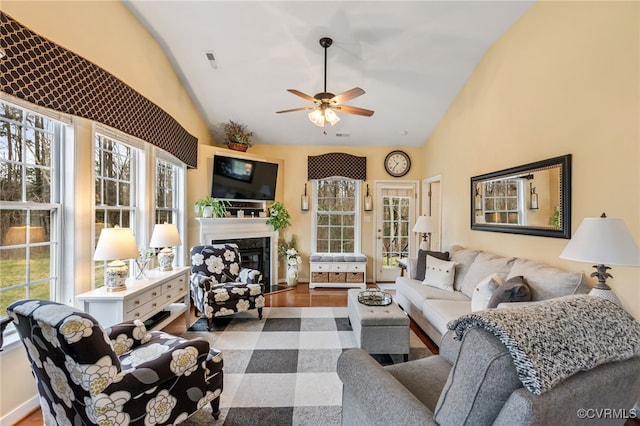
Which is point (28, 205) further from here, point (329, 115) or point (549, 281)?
point (549, 281)

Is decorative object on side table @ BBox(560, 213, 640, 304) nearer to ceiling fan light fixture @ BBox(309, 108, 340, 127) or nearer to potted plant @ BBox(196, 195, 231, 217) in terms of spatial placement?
ceiling fan light fixture @ BBox(309, 108, 340, 127)

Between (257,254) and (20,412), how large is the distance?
11.8 feet

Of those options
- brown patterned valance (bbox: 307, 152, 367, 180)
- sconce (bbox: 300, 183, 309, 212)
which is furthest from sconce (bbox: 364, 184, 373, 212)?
sconce (bbox: 300, 183, 309, 212)

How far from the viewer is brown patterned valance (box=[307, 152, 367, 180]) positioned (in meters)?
5.84

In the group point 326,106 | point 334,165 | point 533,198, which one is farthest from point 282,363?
point 334,165

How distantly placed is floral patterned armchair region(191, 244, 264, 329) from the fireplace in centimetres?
92

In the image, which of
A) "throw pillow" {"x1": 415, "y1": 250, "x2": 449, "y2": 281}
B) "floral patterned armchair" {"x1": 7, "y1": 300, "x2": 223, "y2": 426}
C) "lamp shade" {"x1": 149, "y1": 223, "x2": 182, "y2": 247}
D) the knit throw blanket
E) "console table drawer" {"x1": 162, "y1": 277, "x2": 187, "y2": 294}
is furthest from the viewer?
"throw pillow" {"x1": 415, "y1": 250, "x2": 449, "y2": 281}

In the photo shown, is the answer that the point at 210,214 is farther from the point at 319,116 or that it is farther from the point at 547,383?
the point at 547,383

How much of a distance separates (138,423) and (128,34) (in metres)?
3.35

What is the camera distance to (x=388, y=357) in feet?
9.45

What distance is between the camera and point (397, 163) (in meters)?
6.00

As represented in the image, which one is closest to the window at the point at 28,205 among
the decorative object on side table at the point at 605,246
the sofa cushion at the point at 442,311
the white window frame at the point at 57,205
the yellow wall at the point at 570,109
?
the white window frame at the point at 57,205

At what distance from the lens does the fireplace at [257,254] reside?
5.18m

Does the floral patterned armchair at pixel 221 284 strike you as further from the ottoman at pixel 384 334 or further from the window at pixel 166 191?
the ottoman at pixel 384 334
